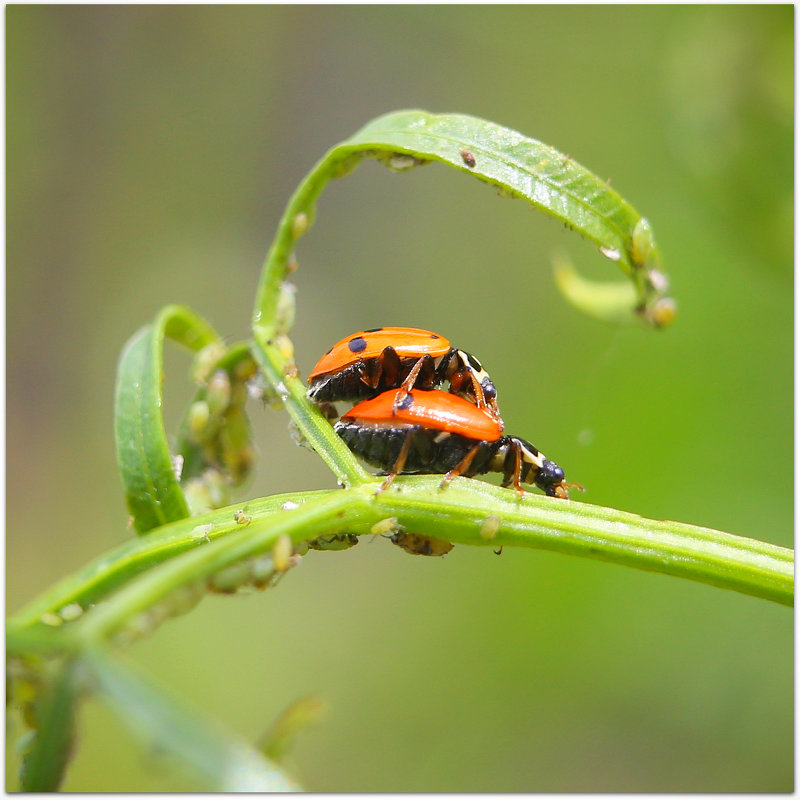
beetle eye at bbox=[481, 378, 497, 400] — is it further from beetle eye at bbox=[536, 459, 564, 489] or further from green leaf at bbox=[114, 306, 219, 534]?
green leaf at bbox=[114, 306, 219, 534]

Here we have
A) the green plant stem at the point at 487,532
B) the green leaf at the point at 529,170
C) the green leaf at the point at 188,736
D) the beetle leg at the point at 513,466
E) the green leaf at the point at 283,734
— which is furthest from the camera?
the beetle leg at the point at 513,466

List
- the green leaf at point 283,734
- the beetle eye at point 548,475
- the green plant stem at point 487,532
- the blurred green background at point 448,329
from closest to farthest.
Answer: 1. the green leaf at point 283,734
2. the green plant stem at point 487,532
3. the beetle eye at point 548,475
4. the blurred green background at point 448,329

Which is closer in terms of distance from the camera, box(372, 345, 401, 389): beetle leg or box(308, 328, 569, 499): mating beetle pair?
box(308, 328, 569, 499): mating beetle pair

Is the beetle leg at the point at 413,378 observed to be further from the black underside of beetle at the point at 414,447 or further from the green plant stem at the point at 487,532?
the green plant stem at the point at 487,532

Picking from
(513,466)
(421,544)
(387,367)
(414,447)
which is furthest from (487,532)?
(387,367)

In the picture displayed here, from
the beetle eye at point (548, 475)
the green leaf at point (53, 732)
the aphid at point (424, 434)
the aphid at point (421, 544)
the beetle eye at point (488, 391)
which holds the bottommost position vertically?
the green leaf at point (53, 732)

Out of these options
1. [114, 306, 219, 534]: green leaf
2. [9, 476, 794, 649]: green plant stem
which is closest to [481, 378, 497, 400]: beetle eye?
[9, 476, 794, 649]: green plant stem

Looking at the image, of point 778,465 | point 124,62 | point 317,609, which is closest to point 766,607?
point 778,465

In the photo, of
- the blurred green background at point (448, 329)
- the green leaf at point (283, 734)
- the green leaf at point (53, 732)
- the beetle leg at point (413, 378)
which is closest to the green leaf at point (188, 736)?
the green leaf at point (53, 732)
